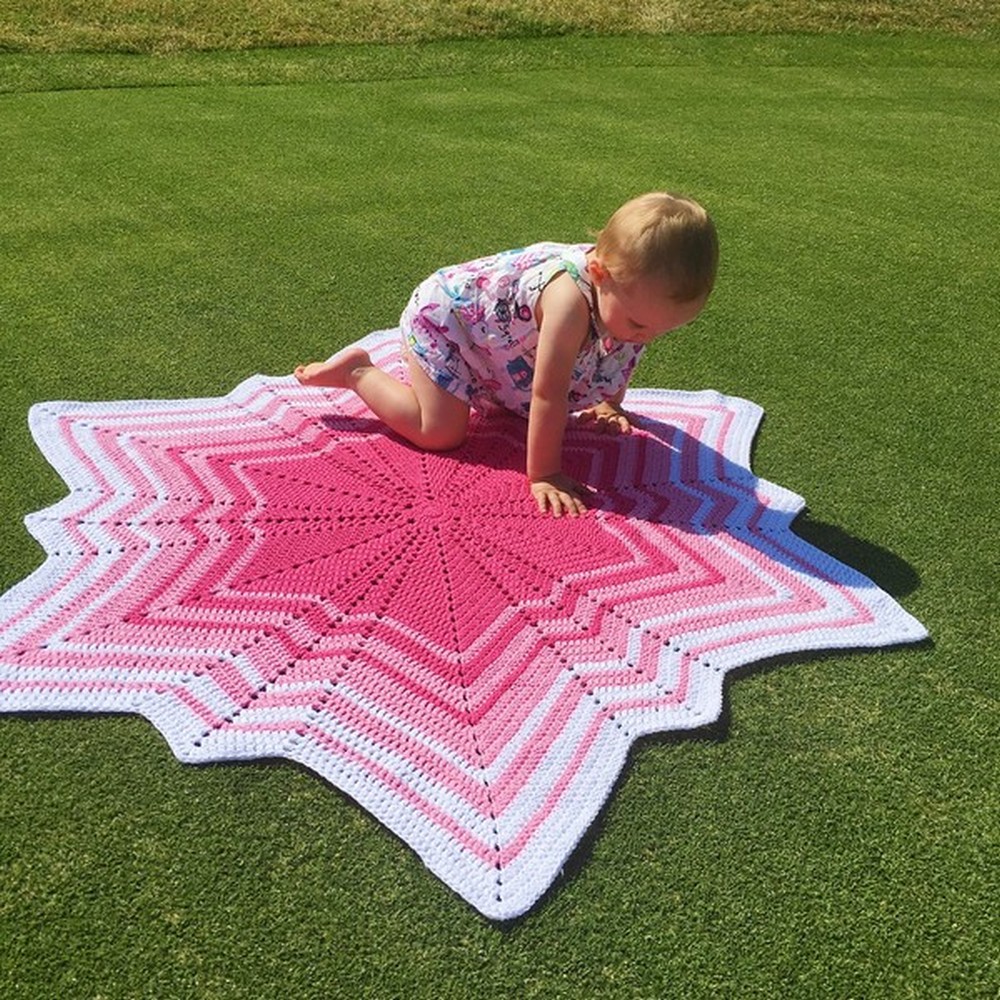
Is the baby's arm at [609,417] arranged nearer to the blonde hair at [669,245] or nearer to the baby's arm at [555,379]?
the baby's arm at [555,379]

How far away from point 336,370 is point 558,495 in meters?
0.58

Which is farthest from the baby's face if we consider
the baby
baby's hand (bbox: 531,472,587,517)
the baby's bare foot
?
the baby's bare foot

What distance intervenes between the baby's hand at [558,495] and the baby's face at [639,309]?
303 mm

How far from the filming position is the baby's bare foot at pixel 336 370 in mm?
2254

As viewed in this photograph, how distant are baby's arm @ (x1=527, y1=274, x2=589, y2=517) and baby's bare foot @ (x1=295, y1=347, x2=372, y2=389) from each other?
446 millimetres

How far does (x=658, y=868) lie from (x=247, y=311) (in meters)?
1.83

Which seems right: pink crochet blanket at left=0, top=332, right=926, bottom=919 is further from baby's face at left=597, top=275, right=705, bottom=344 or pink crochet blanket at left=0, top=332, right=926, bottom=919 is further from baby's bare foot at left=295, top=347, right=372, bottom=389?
baby's face at left=597, top=275, right=705, bottom=344

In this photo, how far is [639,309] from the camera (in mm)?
1903

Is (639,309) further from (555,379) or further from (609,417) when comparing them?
(609,417)

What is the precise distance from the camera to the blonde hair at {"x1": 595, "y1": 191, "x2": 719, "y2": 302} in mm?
1815

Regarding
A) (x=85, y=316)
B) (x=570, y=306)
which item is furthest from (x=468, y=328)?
(x=85, y=316)

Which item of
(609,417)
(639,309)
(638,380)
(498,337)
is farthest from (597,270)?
(638,380)

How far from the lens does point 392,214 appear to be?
3.28m

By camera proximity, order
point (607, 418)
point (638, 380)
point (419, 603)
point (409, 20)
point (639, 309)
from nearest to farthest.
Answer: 1. point (419, 603)
2. point (639, 309)
3. point (607, 418)
4. point (638, 380)
5. point (409, 20)
